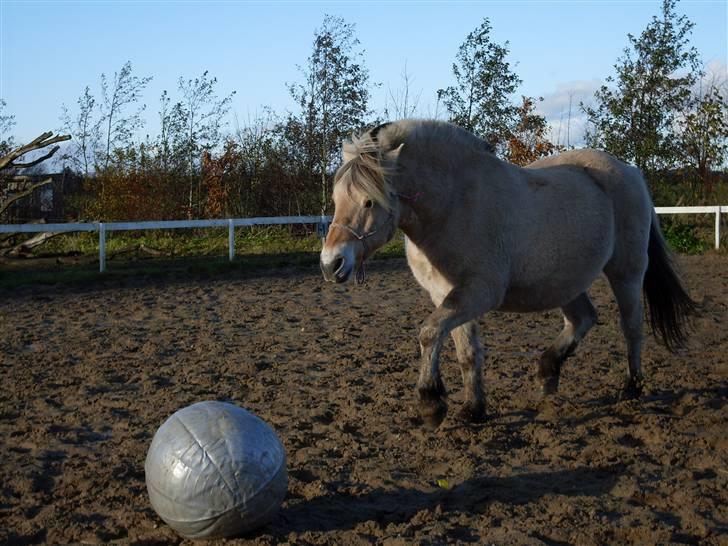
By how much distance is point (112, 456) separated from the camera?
194 inches

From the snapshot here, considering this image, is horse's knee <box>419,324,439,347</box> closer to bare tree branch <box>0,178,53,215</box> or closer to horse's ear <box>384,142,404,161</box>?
horse's ear <box>384,142,404,161</box>

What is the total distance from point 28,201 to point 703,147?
18.7 metres

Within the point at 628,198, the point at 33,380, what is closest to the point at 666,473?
the point at 628,198

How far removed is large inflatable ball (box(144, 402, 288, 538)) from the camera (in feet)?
11.6

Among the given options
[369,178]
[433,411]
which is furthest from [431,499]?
[369,178]

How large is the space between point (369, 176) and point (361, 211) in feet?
0.76

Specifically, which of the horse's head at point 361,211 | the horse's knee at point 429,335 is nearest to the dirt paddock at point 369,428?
the horse's knee at point 429,335

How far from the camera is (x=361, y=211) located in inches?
198

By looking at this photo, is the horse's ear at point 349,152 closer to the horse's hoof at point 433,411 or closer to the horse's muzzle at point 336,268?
the horse's muzzle at point 336,268

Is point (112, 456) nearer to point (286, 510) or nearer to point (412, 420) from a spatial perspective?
point (286, 510)

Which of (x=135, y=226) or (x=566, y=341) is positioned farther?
(x=135, y=226)

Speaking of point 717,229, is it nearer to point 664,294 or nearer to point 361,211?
point 664,294

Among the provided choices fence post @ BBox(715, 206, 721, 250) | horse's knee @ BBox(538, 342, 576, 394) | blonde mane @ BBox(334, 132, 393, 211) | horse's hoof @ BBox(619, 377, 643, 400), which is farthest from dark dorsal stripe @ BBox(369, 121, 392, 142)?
fence post @ BBox(715, 206, 721, 250)

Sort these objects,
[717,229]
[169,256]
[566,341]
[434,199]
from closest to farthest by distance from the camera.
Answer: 1. [434,199]
2. [566,341]
3. [169,256]
4. [717,229]
